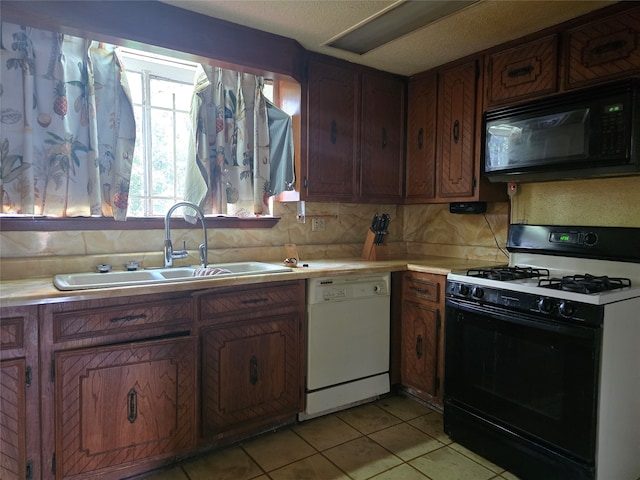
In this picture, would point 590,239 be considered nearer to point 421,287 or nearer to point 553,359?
point 553,359

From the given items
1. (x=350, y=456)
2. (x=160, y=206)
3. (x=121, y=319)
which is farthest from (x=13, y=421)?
(x=350, y=456)

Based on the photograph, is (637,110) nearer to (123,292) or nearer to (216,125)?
(216,125)

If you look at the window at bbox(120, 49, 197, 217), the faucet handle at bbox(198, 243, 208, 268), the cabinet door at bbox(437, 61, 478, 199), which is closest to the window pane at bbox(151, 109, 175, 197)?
the window at bbox(120, 49, 197, 217)

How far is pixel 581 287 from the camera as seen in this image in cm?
179

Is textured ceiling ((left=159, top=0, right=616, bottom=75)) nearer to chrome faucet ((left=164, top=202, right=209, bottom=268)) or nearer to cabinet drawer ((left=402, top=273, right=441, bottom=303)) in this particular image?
chrome faucet ((left=164, top=202, right=209, bottom=268))

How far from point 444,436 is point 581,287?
113 cm

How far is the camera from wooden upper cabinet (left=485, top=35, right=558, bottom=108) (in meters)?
2.25

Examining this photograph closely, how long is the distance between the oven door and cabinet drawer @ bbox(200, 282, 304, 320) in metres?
0.88

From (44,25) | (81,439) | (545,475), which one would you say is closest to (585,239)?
(545,475)

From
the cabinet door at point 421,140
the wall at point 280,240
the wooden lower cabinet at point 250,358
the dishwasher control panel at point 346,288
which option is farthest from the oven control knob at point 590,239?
the wooden lower cabinet at point 250,358

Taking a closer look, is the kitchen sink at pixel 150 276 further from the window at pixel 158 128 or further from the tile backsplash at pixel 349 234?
the window at pixel 158 128

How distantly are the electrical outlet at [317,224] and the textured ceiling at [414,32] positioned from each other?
44.9 inches

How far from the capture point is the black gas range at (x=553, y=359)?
A: 172 centimetres

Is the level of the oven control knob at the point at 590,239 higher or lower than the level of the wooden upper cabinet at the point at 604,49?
lower
